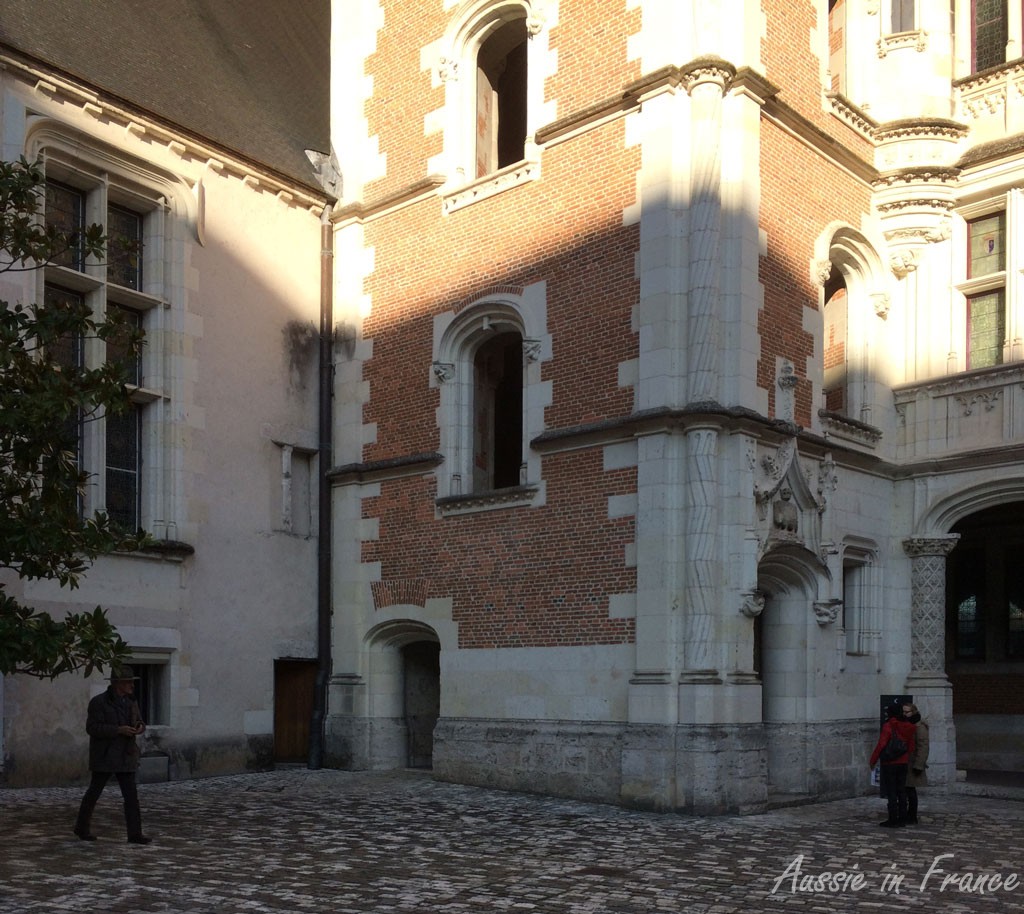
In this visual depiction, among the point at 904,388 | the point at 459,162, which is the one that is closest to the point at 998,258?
the point at 904,388

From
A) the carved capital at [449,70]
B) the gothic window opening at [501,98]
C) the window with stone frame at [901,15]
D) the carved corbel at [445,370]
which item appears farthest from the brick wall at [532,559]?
the window with stone frame at [901,15]

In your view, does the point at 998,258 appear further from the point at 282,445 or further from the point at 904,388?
the point at 282,445

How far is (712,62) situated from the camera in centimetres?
1412

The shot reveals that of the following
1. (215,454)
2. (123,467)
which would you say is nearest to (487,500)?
(215,454)

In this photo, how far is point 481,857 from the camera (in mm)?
10289

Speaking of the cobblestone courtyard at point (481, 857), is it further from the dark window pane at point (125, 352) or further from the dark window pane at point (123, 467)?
the dark window pane at point (125, 352)

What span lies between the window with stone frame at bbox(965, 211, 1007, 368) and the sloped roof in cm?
921

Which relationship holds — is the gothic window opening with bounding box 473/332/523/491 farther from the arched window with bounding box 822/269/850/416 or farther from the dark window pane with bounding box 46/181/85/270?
the dark window pane with bounding box 46/181/85/270

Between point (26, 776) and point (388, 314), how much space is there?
24.7ft

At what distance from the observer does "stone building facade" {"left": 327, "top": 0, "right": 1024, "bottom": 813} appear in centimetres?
1393

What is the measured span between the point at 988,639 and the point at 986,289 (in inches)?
253

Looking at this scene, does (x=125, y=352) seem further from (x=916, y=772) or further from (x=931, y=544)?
(x=931, y=544)

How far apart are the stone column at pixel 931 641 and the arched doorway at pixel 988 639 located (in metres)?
3.66

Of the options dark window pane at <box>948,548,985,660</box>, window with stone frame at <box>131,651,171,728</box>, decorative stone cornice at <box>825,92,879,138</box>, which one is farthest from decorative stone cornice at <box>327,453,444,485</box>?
dark window pane at <box>948,548,985,660</box>
